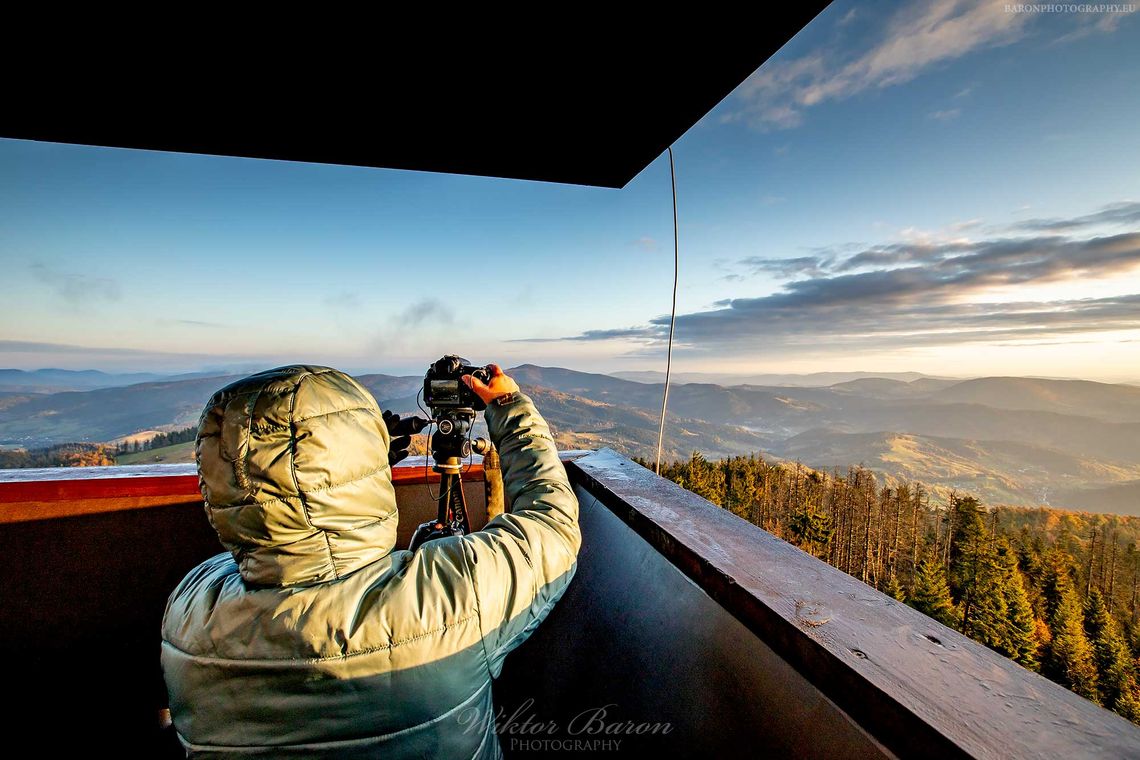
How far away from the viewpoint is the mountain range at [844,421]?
101 feet

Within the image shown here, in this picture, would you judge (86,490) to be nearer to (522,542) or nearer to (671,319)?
(522,542)

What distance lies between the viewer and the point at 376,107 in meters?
1.90

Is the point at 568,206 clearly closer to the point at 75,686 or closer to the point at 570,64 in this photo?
the point at 570,64

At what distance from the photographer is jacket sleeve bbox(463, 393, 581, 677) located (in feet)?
3.01

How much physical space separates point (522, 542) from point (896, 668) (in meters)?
0.67

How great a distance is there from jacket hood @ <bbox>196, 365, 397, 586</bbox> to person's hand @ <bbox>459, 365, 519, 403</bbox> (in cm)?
54

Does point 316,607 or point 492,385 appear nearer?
point 316,607

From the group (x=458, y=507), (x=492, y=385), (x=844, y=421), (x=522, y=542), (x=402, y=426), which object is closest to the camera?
(x=522, y=542)

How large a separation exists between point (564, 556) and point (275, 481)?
0.62m

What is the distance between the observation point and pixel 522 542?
1004 mm

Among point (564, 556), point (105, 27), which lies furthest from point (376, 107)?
point (564, 556)

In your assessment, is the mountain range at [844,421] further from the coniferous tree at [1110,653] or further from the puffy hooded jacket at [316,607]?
the coniferous tree at [1110,653]

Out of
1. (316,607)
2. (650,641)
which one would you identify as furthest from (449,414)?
(650,641)

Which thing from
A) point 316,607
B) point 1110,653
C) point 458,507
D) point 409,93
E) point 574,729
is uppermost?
point 409,93
